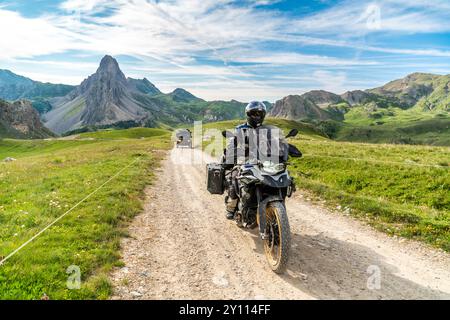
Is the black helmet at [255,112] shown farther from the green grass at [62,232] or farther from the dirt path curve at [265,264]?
the green grass at [62,232]

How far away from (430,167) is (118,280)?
18298 mm

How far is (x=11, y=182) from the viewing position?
2011cm

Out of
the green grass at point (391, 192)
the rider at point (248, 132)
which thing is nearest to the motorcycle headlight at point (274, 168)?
the green grass at point (391, 192)

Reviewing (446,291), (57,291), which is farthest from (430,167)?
(57,291)

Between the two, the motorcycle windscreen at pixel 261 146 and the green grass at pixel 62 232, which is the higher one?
the motorcycle windscreen at pixel 261 146

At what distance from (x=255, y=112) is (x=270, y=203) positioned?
3.12 m

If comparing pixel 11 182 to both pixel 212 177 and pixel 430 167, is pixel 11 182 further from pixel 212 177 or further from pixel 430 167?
pixel 430 167

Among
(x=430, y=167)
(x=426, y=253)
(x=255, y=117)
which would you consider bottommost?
(x=426, y=253)

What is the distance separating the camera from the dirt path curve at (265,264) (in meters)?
7.10

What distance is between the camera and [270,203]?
8391 millimetres

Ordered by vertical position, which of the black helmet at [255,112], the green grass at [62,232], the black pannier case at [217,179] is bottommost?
the green grass at [62,232]

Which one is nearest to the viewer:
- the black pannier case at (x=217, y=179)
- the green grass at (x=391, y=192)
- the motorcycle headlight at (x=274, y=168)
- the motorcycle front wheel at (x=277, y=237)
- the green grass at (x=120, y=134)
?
the motorcycle front wheel at (x=277, y=237)

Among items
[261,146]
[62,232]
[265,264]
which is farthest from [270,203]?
[62,232]

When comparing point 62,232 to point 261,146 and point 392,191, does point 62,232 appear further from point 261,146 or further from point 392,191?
point 392,191
